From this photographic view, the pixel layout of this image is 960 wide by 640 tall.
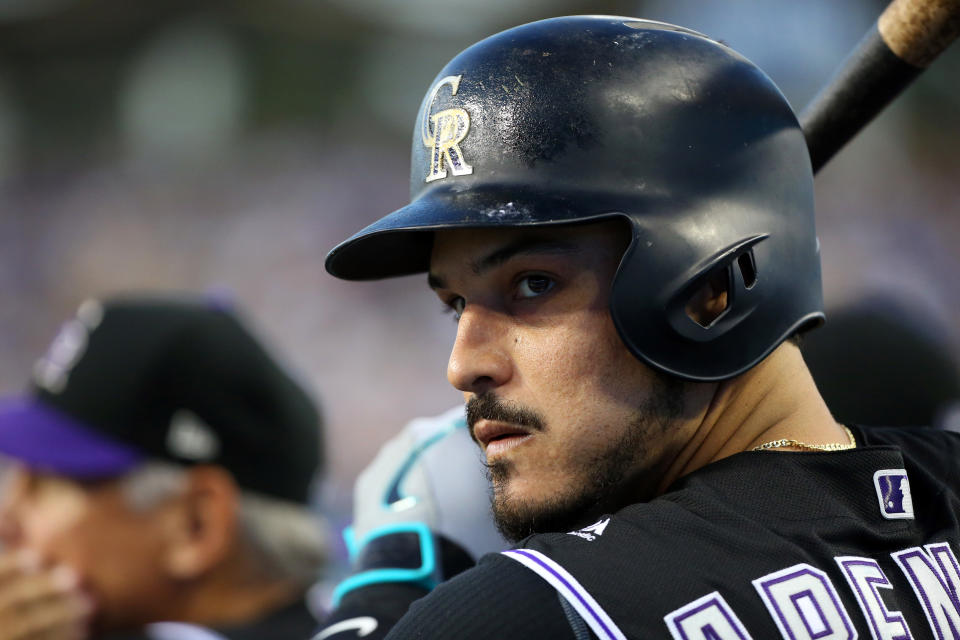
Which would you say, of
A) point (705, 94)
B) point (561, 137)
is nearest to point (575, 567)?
point (561, 137)

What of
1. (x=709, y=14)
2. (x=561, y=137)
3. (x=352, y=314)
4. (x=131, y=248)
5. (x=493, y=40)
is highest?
(x=709, y=14)

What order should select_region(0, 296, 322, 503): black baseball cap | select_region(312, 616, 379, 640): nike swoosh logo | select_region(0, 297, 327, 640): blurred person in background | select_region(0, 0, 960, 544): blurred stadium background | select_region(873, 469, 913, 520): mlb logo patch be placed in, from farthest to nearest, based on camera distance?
select_region(0, 0, 960, 544): blurred stadium background
select_region(0, 296, 322, 503): black baseball cap
select_region(0, 297, 327, 640): blurred person in background
select_region(312, 616, 379, 640): nike swoosh logo
select_region(873, 469, 913, 520): mlb logo patch

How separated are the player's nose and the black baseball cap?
68.5 inches

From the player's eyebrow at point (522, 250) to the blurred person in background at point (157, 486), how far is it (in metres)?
1.78

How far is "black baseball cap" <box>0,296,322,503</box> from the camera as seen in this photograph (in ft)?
10.9

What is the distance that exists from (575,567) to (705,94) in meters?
0.90

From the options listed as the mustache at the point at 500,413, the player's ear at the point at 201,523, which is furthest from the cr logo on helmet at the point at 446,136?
the player's ear at the point at 201,523

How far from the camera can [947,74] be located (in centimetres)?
1016

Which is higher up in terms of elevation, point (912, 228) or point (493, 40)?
point (493, 40)

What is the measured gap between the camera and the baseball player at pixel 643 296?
5.39 feet

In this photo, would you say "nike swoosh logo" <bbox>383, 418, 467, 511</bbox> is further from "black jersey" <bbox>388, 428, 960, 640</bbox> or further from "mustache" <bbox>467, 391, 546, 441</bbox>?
"black jersey" <bbox>388, 428, 960, 640</bbox>

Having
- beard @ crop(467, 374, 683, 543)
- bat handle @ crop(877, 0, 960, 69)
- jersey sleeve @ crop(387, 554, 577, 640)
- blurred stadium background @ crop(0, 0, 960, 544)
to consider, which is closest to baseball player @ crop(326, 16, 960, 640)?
beard @ crop(467, 374, 683, 543)

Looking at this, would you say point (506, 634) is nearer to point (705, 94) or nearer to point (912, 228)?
point (705, 94)

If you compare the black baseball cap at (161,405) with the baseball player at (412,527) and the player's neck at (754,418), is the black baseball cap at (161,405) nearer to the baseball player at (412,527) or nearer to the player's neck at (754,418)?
the baseball player at (412,527)
